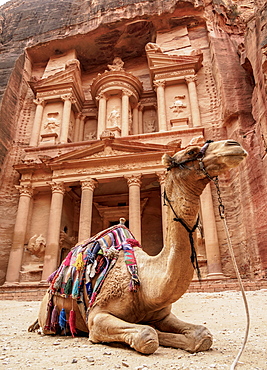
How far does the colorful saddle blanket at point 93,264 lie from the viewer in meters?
3.98

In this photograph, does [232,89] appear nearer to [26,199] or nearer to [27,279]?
[26,199]

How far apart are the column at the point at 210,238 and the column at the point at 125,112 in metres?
7.31

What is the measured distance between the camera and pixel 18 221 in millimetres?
16359

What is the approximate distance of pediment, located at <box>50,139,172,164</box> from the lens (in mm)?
16125

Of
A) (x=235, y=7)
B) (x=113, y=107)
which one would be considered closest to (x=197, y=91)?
(x=113, y=107)

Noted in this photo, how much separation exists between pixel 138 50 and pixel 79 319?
85.0 feet

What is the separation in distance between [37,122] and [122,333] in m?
20.0

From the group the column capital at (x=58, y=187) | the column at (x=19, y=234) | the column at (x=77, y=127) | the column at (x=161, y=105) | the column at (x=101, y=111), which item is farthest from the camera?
the column at (x=77, y=127)

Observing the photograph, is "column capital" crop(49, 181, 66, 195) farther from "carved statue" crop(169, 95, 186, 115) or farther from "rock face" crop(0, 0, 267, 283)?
"carved statue" crop(169, 95, 186, 115)

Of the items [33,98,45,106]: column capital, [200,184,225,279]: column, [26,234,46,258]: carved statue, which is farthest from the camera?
[33,98,45,106]: column capital

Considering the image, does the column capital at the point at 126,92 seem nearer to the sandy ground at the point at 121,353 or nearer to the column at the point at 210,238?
the column at the point at 210,238

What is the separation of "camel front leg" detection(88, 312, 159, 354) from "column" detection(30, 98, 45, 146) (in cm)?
1833

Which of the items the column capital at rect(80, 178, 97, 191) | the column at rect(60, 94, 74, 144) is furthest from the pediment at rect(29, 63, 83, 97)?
the column capital at rect(80, 178, 97, 191)

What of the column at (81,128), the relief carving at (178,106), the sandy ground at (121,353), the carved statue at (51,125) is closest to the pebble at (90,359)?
the sandy ground at (121,353)
